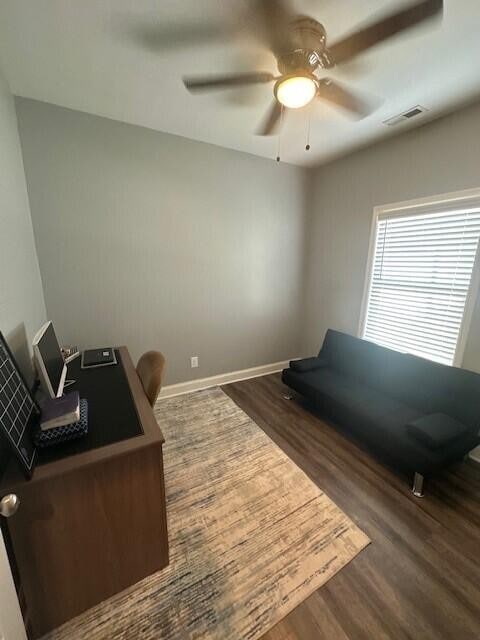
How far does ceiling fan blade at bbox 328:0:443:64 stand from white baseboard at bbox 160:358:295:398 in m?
3.01

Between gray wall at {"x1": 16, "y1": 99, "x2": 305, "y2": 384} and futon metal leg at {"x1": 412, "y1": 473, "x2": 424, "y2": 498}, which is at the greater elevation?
gray wall at {"x1": 16, "y1": 99, "x2": 305, "y2": 384}

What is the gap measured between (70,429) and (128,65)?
2.12m

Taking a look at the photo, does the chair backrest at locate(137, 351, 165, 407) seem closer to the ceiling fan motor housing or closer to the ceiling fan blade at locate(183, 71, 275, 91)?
the ceiling fan blade at locate(183, 71, 275, 91)

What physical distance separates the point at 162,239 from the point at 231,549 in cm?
254

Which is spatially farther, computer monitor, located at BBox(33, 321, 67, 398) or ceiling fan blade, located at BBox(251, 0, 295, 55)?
computer monitor, located at BBox(33, 321, 67, 398)

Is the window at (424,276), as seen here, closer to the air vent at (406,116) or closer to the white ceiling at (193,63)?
the air vent at (406,116)

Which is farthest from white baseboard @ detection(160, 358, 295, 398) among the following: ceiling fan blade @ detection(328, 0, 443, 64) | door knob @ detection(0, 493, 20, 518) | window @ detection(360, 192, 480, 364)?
ceiling fan blade @ detection(328, 0, 443, 64)

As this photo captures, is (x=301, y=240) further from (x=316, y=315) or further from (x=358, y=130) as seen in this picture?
(x=358, y=130)

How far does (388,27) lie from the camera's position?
1155 millimetres

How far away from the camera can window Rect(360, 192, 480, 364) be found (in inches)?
82.6

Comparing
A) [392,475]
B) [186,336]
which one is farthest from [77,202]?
[392,475]

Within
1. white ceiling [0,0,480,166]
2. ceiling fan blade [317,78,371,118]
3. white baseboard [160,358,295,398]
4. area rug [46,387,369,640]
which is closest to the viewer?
area rug [46,387,369,640]

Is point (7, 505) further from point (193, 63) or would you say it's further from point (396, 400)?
point (396, 400)

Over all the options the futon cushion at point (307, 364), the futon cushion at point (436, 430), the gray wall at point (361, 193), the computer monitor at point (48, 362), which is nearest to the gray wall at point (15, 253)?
the computer monitor at point (48, 362)
